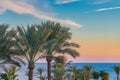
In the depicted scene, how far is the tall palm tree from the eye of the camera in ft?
101

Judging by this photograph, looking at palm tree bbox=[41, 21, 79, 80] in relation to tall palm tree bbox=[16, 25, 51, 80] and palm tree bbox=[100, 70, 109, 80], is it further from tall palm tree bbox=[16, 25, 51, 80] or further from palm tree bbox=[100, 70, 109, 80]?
palm tree bbox=[100, 70, 109, 80]

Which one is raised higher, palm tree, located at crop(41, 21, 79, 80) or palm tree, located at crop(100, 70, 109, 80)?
palm tree, located at crop(41, 21, 79, 80)

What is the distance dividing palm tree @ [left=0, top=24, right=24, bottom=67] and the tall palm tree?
64cm

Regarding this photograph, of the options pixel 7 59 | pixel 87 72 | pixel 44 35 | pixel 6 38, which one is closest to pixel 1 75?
pixel 7 59

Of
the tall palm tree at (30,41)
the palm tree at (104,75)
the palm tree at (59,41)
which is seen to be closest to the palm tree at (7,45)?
the tall palm tree at (30,41)

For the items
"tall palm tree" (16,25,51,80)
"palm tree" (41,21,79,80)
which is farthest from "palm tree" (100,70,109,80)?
"tall palm tree" (16,25,51,80)

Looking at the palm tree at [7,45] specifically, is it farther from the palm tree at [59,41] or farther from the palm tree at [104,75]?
the palm tree at [104,75]

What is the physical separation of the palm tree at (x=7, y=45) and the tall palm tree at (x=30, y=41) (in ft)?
2.09

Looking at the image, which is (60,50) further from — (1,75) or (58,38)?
(1,75)

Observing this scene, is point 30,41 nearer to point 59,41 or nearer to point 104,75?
point 59,41

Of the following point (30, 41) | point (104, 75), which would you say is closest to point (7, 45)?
point (30, 41)

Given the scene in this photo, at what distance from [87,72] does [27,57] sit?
12.4 metres

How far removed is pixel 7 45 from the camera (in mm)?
30781

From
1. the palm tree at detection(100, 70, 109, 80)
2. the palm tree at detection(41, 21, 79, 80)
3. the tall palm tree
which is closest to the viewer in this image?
the tall palm tree
